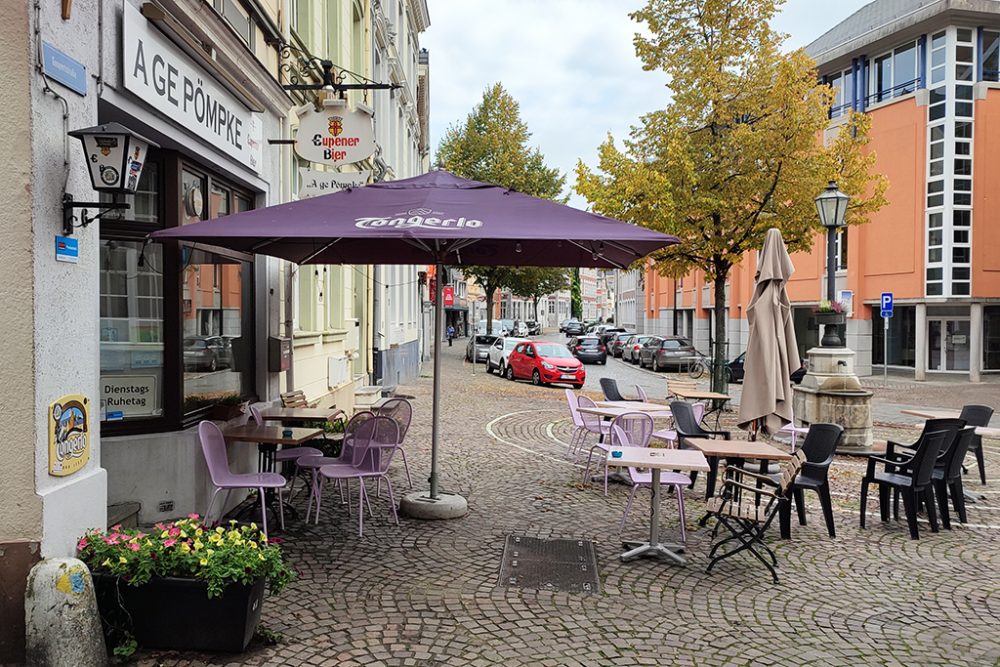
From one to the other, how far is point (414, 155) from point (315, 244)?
24821mm

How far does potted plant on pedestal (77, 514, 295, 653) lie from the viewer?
13.1 feet

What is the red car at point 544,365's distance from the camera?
22695 millimetres

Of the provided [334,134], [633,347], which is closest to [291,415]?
[334,134]

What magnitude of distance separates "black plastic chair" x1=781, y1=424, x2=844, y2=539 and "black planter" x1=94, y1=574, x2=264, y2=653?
4.80m

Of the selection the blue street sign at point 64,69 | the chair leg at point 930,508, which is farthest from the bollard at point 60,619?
the chair leg at point 930,508

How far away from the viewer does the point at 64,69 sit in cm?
417

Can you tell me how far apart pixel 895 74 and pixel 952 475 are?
26.5 meters

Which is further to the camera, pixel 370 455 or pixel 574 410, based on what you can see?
pixel 574 410

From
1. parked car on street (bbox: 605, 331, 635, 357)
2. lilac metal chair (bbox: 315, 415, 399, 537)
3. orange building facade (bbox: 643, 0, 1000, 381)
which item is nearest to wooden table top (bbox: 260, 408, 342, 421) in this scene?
lilac metal chair (bbox: 315, 415, 399, 537)

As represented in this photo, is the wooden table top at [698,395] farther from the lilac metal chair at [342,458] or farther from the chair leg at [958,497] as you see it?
the lilac metal chair at [342,458]

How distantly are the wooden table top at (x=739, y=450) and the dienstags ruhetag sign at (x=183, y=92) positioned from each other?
17.2ft

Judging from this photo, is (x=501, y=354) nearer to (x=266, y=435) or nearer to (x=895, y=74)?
(x=895, y=74)

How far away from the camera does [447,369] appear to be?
93.7 feet

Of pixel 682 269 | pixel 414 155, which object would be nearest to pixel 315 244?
pixel 682 269
